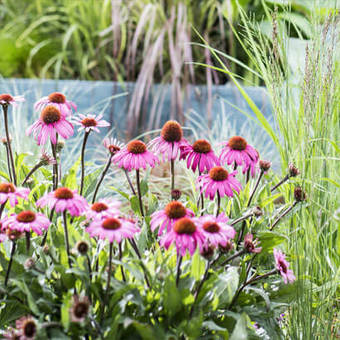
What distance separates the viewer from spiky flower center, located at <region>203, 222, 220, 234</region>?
59 centimetres

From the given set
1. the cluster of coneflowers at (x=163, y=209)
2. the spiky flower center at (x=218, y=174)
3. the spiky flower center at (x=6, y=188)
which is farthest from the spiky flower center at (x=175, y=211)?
the spiky flower center at (x=6, y=188)

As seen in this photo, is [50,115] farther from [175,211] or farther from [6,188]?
[175,211]

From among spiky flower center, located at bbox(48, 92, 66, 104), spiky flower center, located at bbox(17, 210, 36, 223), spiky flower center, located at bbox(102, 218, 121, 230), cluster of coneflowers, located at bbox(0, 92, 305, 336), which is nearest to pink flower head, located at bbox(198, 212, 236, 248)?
cluster of coneflowers, located at bbox(0, 92, 305, 336)

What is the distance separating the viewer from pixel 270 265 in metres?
0.79

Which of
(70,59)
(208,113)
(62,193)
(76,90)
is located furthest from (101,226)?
(70,59)

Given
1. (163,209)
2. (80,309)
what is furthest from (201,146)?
(80,309)

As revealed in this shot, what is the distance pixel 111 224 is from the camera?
574 mm

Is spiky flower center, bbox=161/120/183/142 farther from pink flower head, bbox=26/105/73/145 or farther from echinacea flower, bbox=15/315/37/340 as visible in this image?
echinacea flower, bbox=15/315/37/340

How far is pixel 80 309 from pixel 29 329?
0.20 feet

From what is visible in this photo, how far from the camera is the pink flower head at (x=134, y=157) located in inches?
28.9

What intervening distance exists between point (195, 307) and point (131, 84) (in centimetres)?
187

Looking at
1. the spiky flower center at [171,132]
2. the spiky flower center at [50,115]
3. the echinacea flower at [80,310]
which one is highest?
the spiky flower center at [50,115]

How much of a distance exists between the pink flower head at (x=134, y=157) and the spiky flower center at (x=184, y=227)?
18 centimetres

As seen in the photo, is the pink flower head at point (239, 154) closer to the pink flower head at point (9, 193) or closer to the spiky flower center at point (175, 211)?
the spiky flower center at point (175, 211)
